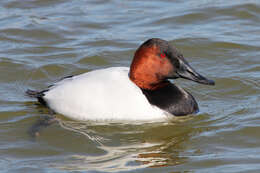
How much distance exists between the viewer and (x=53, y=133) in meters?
5.91

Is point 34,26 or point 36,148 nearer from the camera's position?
point 36,148

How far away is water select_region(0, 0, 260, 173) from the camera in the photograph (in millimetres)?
5168

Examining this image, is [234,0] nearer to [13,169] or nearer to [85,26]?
[85,26]

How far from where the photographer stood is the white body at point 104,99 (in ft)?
19.1

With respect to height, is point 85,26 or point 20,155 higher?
point 85,26

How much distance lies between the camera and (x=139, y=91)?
594 cm

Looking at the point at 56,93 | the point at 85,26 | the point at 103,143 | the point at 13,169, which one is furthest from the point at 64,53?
the point at 13,169

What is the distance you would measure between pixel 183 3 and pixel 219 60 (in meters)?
2.83

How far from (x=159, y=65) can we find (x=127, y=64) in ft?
7.22

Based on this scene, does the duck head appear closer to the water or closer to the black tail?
the water

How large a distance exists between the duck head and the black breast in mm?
141

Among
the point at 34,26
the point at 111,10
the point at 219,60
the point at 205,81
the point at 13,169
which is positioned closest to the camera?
the point at 13,169

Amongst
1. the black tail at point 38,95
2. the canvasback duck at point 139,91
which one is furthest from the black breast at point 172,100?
the black tail at point 38,95

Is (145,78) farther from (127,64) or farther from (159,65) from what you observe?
(127,64)
